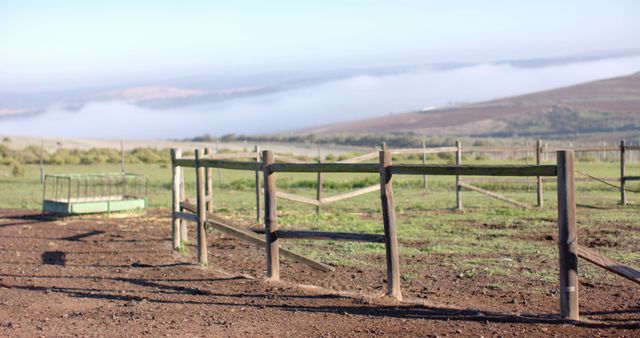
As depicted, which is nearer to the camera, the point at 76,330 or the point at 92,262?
the point at 76,330

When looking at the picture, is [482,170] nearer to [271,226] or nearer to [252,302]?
[252,302]

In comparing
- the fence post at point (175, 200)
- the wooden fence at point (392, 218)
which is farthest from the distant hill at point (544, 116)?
the wooden fence at point (392, 218)

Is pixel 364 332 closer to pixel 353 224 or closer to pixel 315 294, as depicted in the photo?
pixel 315 294

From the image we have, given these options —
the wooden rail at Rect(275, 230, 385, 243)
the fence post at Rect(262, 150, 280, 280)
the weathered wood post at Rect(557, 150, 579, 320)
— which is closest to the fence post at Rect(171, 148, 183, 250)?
the fence post at Rect(262, 150, 280, 280)

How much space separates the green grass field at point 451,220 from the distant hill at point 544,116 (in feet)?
215

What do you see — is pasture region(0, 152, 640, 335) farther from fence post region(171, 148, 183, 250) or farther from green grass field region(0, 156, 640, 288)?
fence post region(171, 148, 183, 250)

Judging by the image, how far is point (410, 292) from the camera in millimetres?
9477

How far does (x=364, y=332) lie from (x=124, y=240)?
8134 mm

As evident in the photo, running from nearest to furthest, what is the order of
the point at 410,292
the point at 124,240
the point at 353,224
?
the point at 410,292 → the point at 124,240 → the point at 353,224

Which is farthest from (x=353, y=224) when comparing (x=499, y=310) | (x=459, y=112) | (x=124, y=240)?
(x=459, y=112)

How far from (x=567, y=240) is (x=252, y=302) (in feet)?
10.9

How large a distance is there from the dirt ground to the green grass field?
798 mm

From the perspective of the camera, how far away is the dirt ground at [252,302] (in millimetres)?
7539

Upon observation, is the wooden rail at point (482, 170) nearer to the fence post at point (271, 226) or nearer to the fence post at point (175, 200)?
the fence post at point (271, 226)
